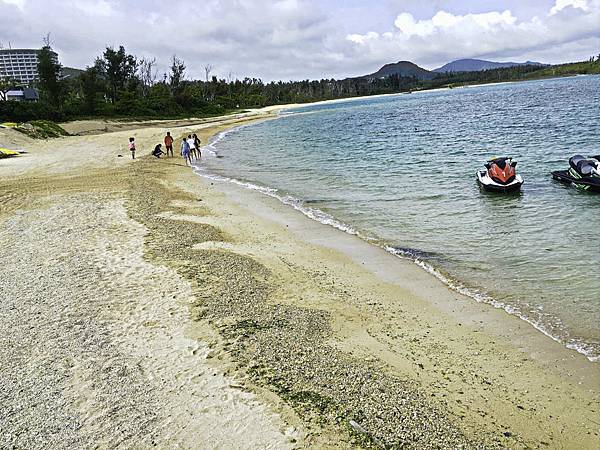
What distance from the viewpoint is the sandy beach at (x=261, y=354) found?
15.1 feet

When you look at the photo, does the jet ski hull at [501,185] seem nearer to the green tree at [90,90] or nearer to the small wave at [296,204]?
the small wave at [296,204]

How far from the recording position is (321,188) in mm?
18797

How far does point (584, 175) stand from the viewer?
615 inches

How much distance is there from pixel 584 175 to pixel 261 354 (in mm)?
14346

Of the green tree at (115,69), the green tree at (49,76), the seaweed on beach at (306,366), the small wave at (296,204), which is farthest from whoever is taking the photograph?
the green tree at (115,69)

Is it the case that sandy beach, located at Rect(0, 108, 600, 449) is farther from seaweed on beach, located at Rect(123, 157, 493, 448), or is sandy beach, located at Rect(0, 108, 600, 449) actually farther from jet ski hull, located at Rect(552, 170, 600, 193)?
jet ski hull, located at Rect(552, 170, 600, 193)

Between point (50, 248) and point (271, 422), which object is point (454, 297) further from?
point (50, 248)

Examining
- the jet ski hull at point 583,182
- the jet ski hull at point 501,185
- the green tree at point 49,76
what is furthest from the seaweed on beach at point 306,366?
the green tree at point 49,76

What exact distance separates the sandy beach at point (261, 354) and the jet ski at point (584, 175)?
9.18m

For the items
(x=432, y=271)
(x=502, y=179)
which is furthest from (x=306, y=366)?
(x=502, y=179)

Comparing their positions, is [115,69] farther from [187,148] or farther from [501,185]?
[501,185]

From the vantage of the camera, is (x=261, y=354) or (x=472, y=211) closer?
(x=261, y=354)

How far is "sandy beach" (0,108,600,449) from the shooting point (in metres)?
4.60

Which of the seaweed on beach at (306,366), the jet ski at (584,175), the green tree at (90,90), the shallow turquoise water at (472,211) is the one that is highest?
the green tree at (90,90)
